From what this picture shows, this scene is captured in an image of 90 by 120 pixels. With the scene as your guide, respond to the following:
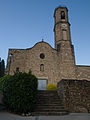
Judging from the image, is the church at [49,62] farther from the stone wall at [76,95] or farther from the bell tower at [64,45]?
the stone wall at [76,95]

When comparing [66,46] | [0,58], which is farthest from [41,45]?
[0,58]

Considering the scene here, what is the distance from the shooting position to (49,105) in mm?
6480

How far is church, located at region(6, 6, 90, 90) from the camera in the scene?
14219 mm

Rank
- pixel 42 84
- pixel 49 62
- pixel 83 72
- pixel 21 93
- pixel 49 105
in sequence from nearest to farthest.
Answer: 1. pixel 21 93
2. pixel 49 105
3. pixel 42 84
4. pixel 83 72
5. pixel 49 62

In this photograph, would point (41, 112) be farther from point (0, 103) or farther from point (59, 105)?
point (0, 103)

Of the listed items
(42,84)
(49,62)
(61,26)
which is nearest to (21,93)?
(42,84)

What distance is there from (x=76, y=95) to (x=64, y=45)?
1036cm

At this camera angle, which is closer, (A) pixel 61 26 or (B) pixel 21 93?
(B) pixel 21 93

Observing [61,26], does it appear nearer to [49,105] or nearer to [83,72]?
[83,72]

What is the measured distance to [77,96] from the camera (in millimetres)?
6762

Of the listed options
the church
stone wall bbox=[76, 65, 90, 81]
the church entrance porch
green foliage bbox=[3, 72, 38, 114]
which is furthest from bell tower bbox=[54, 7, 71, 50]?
green foliage bbox=[3, 72, 38, 114]

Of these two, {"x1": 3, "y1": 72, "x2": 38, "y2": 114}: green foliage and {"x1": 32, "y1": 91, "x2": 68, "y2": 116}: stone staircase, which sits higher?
{"x1": 3, "y1": 72, "x2": 38, "y2": 114}: green foliage

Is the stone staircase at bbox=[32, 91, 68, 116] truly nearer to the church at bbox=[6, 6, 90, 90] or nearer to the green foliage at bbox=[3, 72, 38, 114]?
the green foliage at bbox=[3, 72, 38, 114]

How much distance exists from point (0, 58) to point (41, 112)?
15.0m
